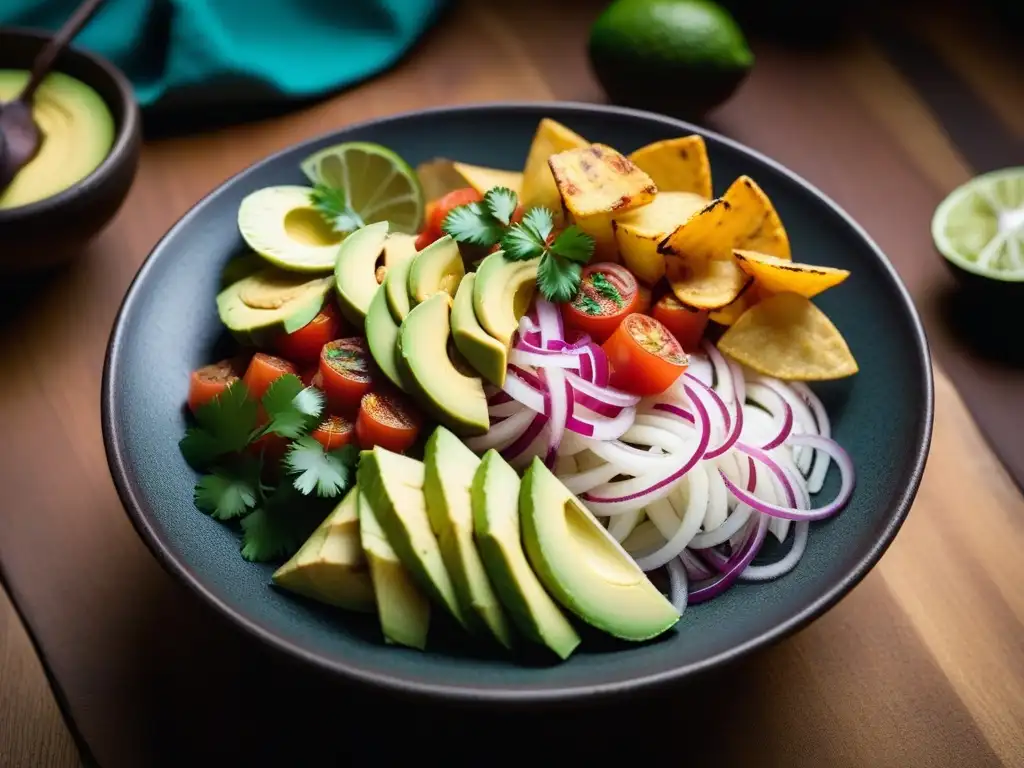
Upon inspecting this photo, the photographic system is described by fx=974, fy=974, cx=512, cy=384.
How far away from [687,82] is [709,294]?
2.47 ft

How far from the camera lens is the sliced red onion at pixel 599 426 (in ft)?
4.75

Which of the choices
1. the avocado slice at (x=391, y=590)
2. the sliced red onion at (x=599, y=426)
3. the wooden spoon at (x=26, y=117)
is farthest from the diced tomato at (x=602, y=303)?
the wooden spoon at (x=26, y=117)

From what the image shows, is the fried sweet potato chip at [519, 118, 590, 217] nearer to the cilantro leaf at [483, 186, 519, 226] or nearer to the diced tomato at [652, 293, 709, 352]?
the cilantro leaf at [483, 186, 519, 226]

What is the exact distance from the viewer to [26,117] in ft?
6.10

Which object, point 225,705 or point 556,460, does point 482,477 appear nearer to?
point 556,460

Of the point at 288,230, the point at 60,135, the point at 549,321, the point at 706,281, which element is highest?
the point at 706,281

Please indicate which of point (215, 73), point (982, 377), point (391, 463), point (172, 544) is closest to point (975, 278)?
point (982, 377)

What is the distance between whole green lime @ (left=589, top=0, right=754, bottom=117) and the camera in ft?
6.77

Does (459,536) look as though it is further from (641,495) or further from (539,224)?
(539,224)

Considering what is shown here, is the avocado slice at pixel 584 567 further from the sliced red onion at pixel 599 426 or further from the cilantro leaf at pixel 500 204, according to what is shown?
the cilantro leaf at pixel 500 204

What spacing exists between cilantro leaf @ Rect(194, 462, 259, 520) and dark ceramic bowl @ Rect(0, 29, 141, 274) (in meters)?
0.65

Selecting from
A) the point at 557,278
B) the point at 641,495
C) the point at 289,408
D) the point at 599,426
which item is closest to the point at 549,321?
the point at 557,278

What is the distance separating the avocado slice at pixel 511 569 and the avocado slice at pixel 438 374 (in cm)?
12

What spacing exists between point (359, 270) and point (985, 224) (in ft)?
4.27
